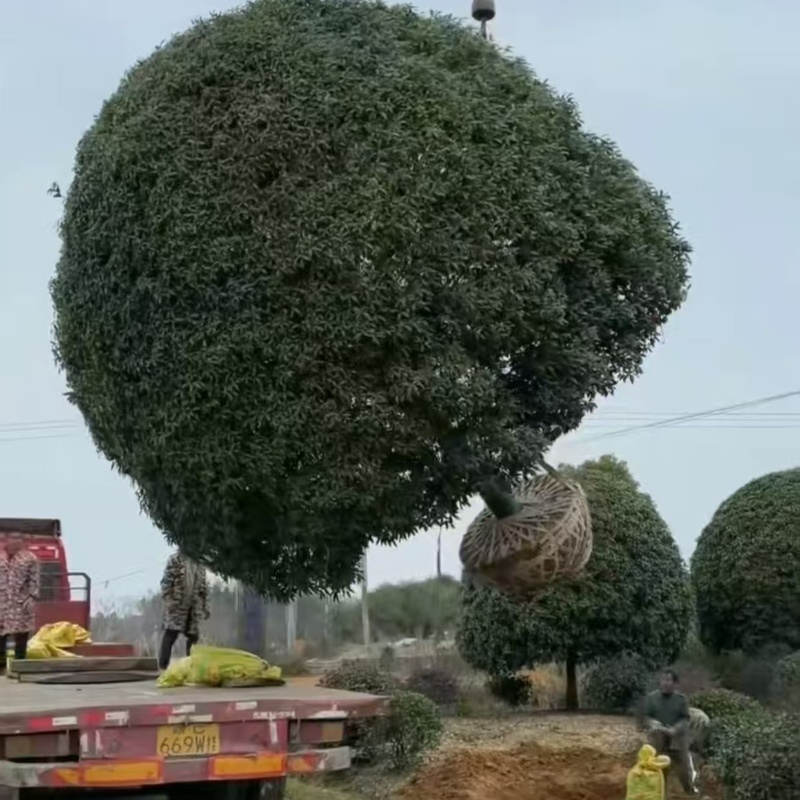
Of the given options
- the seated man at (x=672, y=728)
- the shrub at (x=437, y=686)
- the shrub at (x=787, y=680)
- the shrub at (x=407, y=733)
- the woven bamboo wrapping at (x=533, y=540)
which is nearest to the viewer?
the woven bamboo wrapping at (x=533, y=540)

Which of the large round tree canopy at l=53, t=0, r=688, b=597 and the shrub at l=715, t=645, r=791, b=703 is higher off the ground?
the large round tree canopy at l=53, t=0, r=688, b=597

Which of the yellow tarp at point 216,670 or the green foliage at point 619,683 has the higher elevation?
the yellow tarp at point 216,670

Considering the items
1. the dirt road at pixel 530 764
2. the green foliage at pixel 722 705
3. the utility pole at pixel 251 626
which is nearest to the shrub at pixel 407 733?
the dirt road at pixel 530 764

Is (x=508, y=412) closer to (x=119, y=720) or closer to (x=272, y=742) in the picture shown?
(x=272, y=742)

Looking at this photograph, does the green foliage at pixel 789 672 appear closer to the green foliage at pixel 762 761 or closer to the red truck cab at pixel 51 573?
the green foliage at pixel 762 761

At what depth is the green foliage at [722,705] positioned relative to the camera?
12375 millimetres

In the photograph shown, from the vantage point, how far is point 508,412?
25.6 ft

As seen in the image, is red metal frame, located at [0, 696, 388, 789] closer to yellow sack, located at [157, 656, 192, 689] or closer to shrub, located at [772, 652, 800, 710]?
yellow sack, located at [157, 656, 192, 689]

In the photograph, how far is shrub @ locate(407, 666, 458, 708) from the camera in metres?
16.8

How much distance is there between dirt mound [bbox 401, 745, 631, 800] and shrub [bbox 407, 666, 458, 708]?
4.29m

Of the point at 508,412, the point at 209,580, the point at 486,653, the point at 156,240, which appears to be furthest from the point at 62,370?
the point at 486,653

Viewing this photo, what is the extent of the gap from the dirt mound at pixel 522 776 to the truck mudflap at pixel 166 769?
4409 mm

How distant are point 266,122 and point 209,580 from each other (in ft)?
18.3

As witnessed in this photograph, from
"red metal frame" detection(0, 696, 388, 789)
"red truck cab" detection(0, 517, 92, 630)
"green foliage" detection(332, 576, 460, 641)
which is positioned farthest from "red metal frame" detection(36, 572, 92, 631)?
"green foliage" detection(332, 576, 460, 641)
